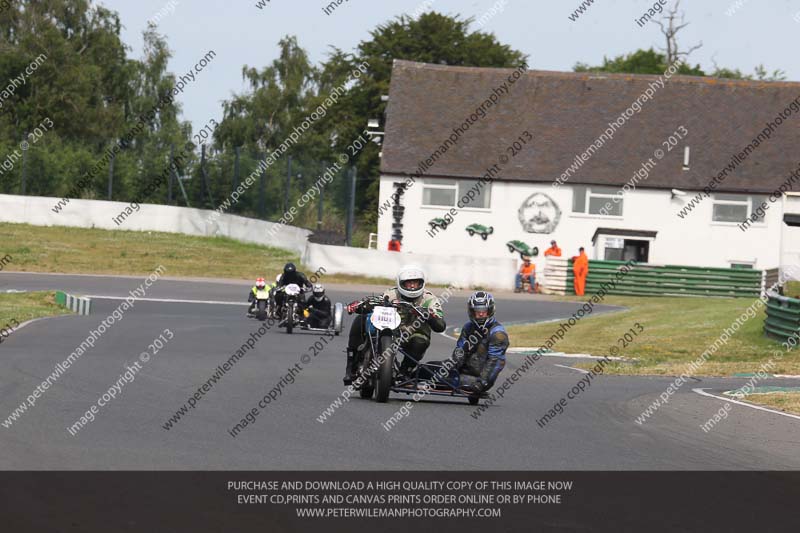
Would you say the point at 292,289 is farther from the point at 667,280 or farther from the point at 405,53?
the point at 405,53

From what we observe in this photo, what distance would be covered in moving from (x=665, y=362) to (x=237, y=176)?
30.6m

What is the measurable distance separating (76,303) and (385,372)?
651 inches

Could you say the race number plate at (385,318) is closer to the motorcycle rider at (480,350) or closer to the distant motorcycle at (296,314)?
the motorcycle rider at (480,350)

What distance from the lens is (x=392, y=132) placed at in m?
49.4

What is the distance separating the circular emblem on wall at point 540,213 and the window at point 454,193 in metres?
1.41

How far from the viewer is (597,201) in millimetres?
47781

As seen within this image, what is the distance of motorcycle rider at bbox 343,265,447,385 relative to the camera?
12516mm

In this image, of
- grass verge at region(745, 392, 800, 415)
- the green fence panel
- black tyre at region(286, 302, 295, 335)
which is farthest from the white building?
grass verge at region(745, 392, 800, 415)

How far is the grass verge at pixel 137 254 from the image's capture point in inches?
1593

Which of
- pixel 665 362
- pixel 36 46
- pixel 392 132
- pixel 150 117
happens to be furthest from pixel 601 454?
pixel 150 117

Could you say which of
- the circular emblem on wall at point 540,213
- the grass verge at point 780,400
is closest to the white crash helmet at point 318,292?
the grass verge at point 780,400

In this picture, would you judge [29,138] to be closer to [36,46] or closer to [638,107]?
[36,46]

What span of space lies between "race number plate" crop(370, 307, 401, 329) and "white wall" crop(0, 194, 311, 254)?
3537 cm
